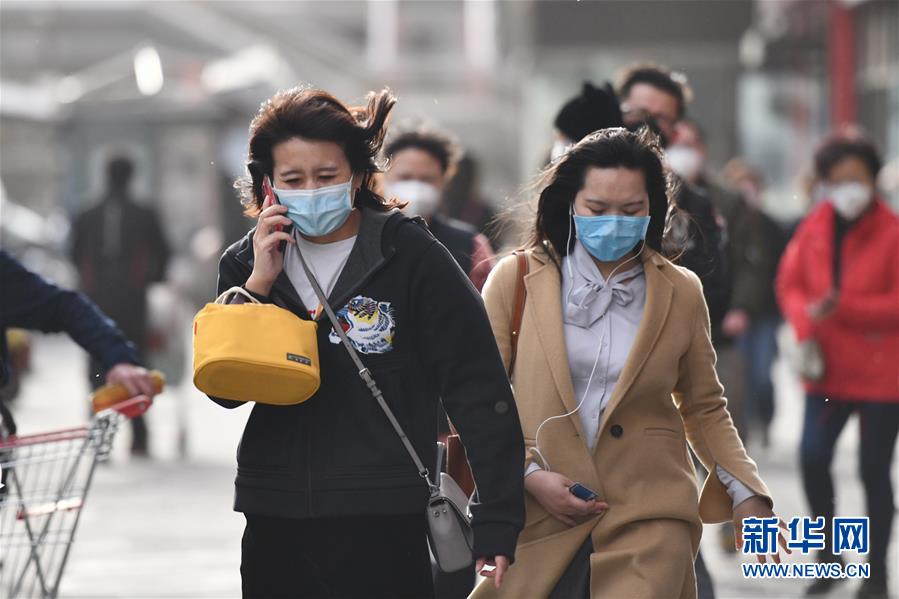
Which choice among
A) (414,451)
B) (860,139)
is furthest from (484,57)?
(414,451)

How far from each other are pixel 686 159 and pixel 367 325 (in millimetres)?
3828

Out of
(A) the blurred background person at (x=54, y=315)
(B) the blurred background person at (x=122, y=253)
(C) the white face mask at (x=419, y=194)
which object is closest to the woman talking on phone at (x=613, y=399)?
(A) the blurred background person at (x=54, y=315)

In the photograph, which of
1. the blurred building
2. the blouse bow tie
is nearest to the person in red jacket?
the blouse bow tie

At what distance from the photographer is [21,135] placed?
30734 mm

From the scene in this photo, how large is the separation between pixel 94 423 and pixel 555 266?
1245 mm

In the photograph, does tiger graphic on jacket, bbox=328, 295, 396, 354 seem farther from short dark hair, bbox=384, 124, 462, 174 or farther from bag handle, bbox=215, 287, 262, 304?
short dark hair, bbox=384, 124, 462, 174

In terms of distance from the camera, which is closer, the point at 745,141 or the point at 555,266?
the point at 555,266

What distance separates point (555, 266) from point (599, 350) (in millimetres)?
276

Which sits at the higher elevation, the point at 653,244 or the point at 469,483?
the point at 653,244

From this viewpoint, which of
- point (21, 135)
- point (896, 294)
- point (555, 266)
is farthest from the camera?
point (21, 135)

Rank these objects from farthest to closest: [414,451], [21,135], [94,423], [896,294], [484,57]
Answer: [484,57]
[21,135]
[896,294]
[94,423]
[414,451]

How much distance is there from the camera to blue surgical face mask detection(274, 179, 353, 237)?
13.0ft

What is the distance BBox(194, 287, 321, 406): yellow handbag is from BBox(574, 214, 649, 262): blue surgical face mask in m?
0.97

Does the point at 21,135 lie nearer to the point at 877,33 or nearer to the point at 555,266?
the point at 877,33
